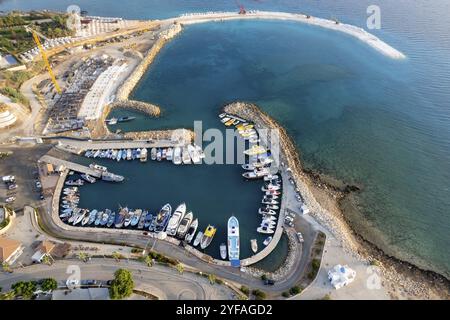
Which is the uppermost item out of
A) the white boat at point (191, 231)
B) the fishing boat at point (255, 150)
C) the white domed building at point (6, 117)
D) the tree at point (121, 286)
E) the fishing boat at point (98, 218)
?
the white domed building at point (6, 117)

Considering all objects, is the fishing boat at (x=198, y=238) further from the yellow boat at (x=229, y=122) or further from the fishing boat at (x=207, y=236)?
the yellow boat at (x=229, y=122)

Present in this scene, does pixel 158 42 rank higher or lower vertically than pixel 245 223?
higher

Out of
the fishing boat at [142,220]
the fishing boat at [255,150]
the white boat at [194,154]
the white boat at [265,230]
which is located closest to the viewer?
the white boat at [265,230]

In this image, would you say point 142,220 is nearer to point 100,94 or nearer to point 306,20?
point 100,94

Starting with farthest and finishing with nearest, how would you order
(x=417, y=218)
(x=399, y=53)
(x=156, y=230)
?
1. (x=399, y=53)
2. (x=417, y=218)
3. (x=156, y=230)

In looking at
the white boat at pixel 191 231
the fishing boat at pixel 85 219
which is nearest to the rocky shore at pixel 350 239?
the white boat at pixel 191 231

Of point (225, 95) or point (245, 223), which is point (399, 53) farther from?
point (245, 223)
